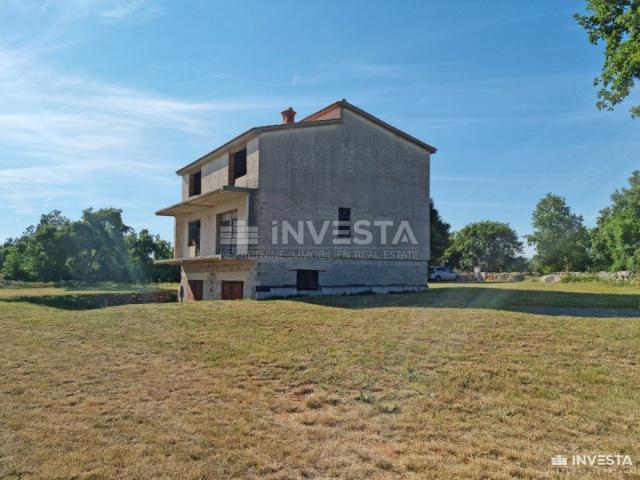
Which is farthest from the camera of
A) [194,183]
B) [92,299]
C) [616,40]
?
[92,299]

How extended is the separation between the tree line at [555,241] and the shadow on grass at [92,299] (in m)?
30.3

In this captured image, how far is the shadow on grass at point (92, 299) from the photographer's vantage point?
2866cm

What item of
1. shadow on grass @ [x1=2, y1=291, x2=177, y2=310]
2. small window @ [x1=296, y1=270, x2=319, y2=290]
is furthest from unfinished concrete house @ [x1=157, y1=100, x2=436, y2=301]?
shadow on grass @ [x1=2, y1=291, x2=177, y2=310]

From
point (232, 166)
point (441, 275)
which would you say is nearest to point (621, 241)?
point (441, 275)

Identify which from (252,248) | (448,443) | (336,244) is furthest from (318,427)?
(336,244)

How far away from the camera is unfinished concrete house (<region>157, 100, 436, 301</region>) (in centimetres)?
2023

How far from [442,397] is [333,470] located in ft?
9.00

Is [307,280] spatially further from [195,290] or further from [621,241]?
[621,241]

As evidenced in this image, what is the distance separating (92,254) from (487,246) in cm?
7383

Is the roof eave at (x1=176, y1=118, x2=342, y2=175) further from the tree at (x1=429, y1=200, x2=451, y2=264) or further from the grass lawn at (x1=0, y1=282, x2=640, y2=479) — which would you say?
the tree at (x1=429, y1=200, x2=451, y2=264)

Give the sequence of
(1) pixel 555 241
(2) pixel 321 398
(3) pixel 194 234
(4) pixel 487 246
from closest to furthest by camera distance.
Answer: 1. (2) pixel 321 398
2. (3) pixel 194 234
3. (1) pixel 555 241
4. (4) pixel 487 246

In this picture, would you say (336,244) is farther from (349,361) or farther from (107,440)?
(107,440)

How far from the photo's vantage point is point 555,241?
74.2 metres

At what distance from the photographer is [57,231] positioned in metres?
51.9
